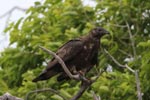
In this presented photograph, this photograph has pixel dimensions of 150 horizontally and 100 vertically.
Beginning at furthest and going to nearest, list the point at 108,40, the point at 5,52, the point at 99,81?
the point at 5,52 → the point at 108,40 → the point at 99,81

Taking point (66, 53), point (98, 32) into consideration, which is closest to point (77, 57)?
point (66, 53)

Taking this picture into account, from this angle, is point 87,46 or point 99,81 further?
point 99,81

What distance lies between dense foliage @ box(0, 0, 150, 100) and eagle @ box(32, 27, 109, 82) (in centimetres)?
155

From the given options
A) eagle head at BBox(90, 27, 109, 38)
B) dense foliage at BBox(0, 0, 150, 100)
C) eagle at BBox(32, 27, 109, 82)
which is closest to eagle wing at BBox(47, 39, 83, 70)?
eagle at BBox(32, 27, 109, 82)

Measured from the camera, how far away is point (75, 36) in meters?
9.13

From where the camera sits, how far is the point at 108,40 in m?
9.26

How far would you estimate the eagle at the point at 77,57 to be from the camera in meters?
6.45

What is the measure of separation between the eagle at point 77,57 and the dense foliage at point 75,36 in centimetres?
155

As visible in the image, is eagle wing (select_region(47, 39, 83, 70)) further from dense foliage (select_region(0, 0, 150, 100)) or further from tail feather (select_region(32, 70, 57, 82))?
dense foliage (select_region(0, 0, 150, 100))

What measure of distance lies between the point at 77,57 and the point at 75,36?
251cm

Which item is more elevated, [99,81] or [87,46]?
[87,46]

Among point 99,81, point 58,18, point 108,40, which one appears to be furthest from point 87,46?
point 58,18

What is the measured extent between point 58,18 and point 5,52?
2.65 feet

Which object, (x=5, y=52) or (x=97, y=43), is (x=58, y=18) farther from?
(x=97, y=43)
